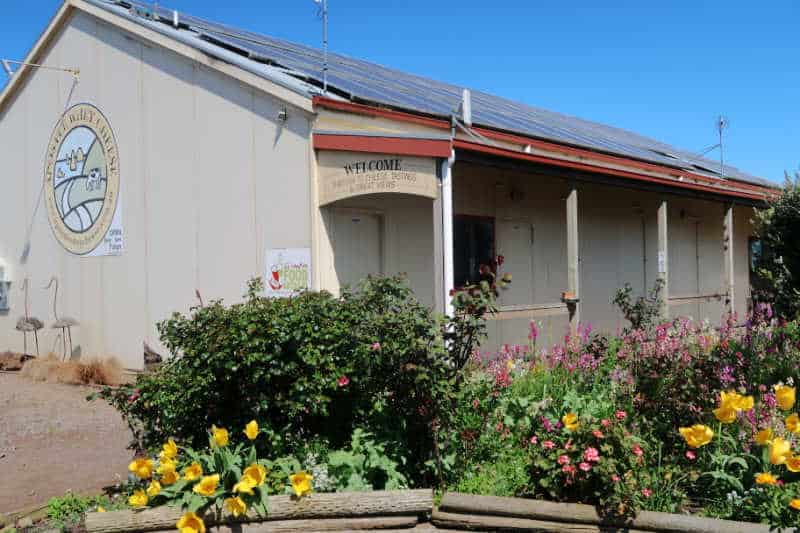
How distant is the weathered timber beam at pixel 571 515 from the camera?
442 cm

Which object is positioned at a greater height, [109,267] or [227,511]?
[109,267]

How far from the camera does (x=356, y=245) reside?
9.68m

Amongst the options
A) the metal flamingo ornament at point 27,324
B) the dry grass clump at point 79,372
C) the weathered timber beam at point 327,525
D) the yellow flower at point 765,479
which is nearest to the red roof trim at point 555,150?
the yellow flower at point 765,479

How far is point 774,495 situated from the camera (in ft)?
14.8

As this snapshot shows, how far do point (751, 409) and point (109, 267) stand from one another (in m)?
9.63

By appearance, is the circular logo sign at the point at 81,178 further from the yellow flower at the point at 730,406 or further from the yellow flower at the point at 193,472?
the yellow flower at the point at 730,406

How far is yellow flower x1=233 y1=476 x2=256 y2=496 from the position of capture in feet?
15.2

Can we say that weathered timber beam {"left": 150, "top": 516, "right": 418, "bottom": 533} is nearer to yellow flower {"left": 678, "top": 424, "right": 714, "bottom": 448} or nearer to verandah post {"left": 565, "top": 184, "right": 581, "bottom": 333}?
yellow flower {"left": 678, "top": 424, "right": 714, "bottom": 448}

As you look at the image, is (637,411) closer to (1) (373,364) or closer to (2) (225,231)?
(1) (373,364)

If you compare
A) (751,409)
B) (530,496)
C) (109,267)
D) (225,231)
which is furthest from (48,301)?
(751,409)

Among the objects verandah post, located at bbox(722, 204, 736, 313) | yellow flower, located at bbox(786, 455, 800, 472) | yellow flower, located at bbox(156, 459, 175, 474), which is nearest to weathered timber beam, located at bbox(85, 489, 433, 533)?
yellow flower, located at bbox(156, 459, 175, 474)

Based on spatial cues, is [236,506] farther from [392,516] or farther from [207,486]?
[392,516]

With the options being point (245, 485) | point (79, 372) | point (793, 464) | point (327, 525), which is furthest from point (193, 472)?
point (79, 372)

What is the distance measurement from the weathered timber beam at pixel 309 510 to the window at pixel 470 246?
268 inches
